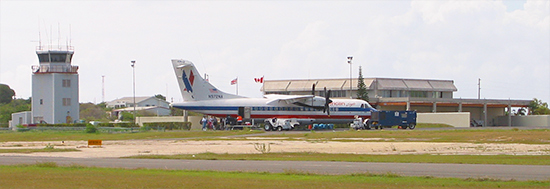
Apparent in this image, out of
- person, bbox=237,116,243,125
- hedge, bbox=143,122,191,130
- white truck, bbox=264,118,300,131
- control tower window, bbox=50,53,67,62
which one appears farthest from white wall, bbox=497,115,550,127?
control tower window, bbox=50,53,67,62

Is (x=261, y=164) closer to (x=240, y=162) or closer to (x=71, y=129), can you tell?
(x=240, y=162)

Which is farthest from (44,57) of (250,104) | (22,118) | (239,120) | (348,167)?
(348,167)

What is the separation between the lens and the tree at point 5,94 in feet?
463

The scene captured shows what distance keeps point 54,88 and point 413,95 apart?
190 feet

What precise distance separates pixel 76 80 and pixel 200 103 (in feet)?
81.0

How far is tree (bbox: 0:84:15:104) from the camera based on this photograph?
141 metres

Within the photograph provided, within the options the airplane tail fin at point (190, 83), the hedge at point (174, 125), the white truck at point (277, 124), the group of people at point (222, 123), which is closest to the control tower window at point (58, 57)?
the hedge at point (174, 125)

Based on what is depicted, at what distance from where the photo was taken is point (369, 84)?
9931cm

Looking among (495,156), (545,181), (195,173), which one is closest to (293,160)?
(195,173)

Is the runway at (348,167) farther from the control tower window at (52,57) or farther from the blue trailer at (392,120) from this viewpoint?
the control tower window at (52,57)

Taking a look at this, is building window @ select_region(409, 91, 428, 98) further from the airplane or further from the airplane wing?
the airplane wing

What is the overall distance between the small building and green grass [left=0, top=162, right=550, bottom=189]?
119m

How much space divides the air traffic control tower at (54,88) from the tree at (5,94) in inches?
2852

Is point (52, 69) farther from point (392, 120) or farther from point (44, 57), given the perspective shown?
point (392, 120)
